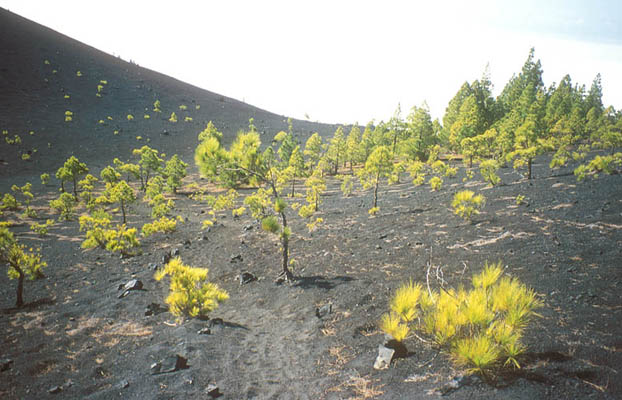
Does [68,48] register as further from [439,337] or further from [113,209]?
[439,337]

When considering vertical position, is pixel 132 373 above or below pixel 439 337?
below

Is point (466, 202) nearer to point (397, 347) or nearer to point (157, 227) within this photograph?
point (397, 347)

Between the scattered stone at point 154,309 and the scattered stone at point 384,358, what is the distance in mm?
7426

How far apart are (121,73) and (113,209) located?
77159mm

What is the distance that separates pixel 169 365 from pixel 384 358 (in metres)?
4.47

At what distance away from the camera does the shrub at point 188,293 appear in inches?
306

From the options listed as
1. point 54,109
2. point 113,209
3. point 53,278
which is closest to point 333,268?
point 53,278

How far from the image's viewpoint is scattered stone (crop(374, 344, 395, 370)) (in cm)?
506

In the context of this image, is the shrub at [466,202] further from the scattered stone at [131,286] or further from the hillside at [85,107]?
the hillside at [85,107]

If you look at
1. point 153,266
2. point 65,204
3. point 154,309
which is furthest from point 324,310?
point 65,204

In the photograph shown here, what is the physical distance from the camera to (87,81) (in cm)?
7156

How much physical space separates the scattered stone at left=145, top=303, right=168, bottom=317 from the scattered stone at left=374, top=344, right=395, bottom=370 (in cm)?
743

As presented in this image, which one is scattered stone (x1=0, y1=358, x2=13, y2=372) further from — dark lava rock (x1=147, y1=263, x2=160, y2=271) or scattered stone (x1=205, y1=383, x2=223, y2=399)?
dark lava rock (x1=147, y1=263, x2=160, y2=271)

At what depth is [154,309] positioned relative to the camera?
9.24m
